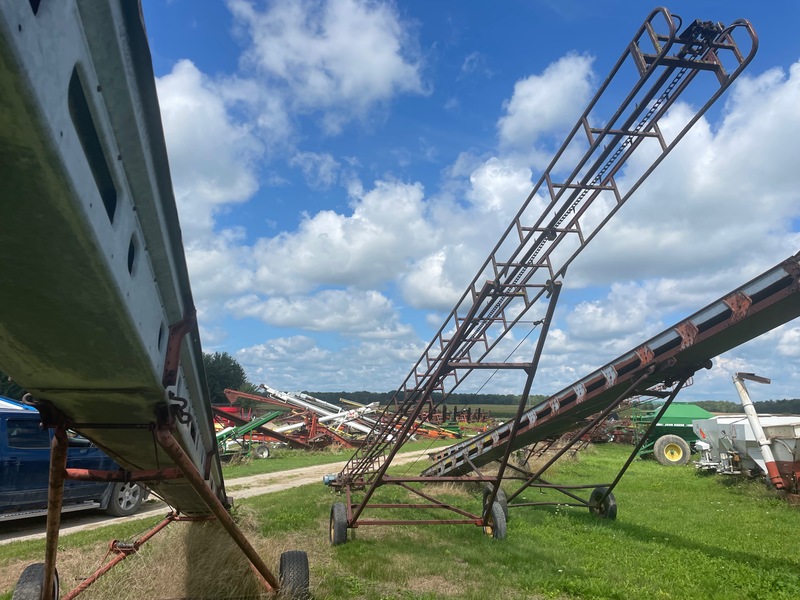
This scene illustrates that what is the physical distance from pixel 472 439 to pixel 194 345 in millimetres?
9538

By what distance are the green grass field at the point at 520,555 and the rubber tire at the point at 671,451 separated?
10.6 metres

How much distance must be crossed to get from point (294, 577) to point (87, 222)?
186 inches

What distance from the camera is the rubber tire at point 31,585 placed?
484 cm

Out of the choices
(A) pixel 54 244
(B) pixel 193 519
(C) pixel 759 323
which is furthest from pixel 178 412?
(C) pixel 759 323

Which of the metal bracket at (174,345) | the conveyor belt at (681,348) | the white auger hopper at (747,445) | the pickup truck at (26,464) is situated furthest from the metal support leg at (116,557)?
the white auger hopper at (747,445)

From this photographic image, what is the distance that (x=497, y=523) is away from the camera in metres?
9.17

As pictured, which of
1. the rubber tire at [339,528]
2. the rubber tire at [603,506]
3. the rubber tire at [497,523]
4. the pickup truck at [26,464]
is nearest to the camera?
the rubber tire at [339,528]

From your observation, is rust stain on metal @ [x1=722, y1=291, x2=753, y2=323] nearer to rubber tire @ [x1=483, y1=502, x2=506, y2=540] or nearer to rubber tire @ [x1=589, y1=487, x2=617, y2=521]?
rubber tire @ [x1=483, y1=502, x2=506, y2=540]

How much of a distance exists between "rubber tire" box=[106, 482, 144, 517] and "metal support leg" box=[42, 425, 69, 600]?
861 centimetres

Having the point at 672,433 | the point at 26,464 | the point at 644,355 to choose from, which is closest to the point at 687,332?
the point at 644,355

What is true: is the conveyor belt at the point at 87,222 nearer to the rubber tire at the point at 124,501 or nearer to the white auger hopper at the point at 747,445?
the rubber tire at the point at 124,501

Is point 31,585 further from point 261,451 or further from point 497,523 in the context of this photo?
point 261,451

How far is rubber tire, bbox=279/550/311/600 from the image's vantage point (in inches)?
213

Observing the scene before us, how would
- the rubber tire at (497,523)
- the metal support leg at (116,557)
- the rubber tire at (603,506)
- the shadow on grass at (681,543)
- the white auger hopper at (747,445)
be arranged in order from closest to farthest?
the metal support leg at (116,557) → the shadow on grass at (681,543) → the rubber tire at (497,523) → the rubber tire at (603,506) → the white auger hopper at (747,445)
